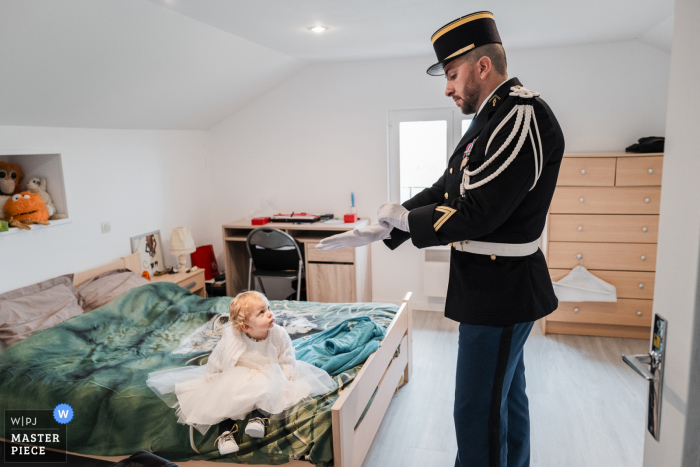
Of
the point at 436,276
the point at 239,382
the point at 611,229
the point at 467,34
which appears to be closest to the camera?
the point at 467,34

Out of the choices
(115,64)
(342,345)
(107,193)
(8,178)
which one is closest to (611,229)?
(342,345)

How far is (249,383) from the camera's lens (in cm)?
192

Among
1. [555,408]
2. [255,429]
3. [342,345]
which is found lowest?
[555,408]

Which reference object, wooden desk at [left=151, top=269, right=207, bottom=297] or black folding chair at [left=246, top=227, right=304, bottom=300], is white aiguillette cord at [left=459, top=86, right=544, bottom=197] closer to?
black folding chair at [left=246, top=227, right=304, bottom=300]

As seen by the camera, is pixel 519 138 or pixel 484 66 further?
pixel 484 66

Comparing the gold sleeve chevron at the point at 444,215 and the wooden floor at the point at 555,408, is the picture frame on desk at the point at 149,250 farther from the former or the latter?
the gold sleeve chevron at the point at 444,215

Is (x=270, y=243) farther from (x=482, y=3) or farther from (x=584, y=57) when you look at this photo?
(x=584, y=57)

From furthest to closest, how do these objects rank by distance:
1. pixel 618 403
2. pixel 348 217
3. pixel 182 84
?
pixel 348 217 < pixel 182 84 < pixel 618 403

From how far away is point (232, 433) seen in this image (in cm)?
188

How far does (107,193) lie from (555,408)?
3095 millimetres

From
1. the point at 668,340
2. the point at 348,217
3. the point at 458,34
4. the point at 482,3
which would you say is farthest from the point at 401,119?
the point at 668,340

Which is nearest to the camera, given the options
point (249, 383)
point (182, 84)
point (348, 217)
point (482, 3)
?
point (249, 383)

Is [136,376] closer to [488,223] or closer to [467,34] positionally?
[488,223]

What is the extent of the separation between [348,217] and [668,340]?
334 cm
